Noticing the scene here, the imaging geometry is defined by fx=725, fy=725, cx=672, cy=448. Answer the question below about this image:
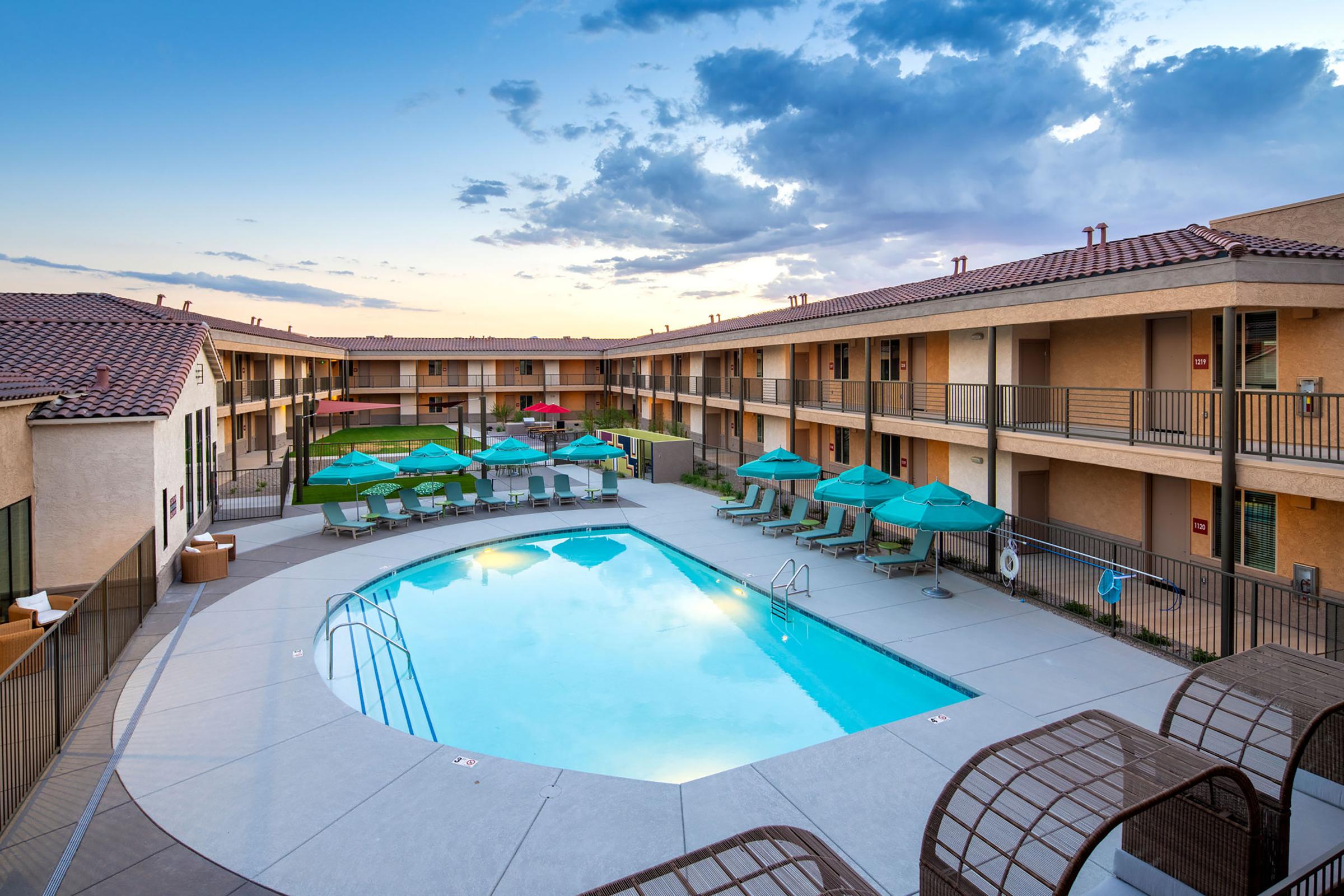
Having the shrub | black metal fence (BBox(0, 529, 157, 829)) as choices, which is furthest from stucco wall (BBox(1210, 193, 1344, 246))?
black metal fence (BBox(0, 529, 157, 829))

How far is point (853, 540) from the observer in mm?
17812

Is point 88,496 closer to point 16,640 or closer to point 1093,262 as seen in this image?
point 16,640

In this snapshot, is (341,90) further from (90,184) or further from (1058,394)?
(1058,394)

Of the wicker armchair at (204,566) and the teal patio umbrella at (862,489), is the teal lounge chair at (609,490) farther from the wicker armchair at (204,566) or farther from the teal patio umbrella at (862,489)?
the wicker armchair at (204,566)

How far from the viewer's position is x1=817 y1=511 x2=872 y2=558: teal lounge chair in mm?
17766

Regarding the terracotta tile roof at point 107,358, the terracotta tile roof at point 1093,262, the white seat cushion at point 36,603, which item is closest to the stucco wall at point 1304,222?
the terracotta tile roof at point 1093,262

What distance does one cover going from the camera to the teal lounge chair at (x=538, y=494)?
80.0 ft

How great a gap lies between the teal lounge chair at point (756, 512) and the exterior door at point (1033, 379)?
735 cm

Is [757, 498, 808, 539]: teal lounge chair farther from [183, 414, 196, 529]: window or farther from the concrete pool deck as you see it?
[183, 414, 196, 529]: window

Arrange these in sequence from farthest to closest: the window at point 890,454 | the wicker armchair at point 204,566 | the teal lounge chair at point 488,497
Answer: the teal lounge chair at point 488,497 < the window at point 890,454 < the wicker armchair at point 204,566

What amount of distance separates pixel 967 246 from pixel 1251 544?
15.5 metres

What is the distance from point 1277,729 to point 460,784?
26.4ft

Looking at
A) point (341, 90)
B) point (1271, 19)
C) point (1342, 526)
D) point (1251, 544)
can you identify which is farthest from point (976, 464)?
point (341, 90)

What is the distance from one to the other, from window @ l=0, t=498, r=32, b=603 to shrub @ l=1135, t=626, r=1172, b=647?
17670 mm
